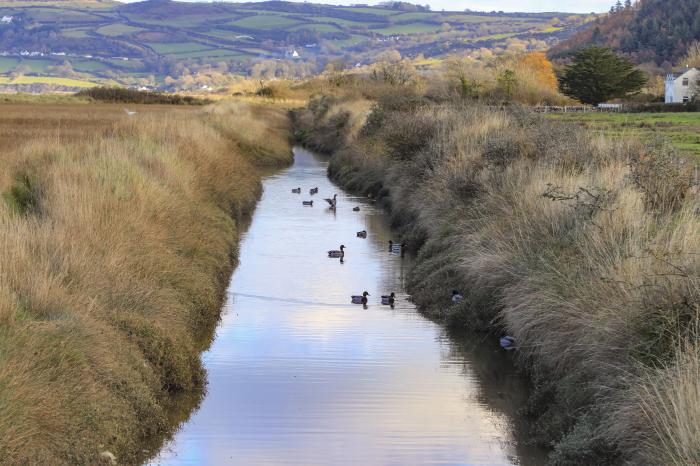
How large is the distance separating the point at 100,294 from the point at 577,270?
515cm

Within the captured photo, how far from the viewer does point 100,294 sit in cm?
1107

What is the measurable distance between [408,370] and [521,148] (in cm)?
736

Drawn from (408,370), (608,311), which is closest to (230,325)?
(408,370)

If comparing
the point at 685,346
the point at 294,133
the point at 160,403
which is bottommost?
the point at 294,133

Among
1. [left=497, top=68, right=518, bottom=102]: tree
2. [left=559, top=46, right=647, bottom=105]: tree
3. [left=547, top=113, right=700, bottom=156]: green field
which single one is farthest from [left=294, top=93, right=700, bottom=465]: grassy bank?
[left=559, top=46, right=647, bottom=105]: tree

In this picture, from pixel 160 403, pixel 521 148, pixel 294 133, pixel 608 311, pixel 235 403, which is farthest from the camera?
pixel 294 133

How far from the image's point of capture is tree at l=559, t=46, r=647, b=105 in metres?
57.8

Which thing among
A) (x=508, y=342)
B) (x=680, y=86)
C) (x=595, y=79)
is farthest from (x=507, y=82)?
(x=508, y=342)

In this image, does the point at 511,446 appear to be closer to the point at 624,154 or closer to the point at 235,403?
the point at 235,403

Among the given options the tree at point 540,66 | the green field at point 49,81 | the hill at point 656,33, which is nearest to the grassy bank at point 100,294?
the tree at point 540,66

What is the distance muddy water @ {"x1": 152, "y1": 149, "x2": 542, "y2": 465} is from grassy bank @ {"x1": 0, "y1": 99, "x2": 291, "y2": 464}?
0.49m

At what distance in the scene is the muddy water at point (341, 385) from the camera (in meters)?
10.2

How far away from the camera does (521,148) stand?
19.1 meters

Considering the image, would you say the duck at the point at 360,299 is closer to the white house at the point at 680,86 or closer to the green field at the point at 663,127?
the green field at the point at 663,127
